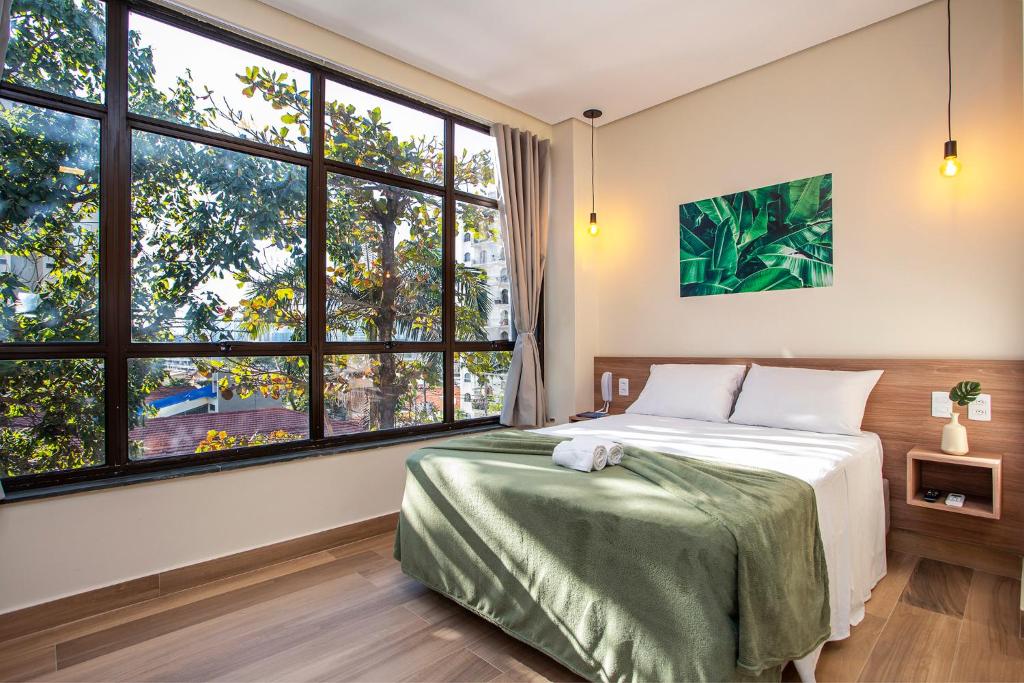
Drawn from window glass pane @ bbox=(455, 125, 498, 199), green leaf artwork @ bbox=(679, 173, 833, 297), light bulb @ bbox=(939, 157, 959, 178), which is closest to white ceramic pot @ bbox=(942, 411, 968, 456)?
green leaf artwork @ bbox=(679, 173, 833, 297)

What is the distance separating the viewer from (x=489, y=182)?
4121mm

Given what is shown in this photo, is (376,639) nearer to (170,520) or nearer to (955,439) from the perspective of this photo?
(170,520)

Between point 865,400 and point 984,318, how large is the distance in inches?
26.2

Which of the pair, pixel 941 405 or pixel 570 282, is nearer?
pixel 941 405

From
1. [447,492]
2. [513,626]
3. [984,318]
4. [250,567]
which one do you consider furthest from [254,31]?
[984,318]

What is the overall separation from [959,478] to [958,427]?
330 mm

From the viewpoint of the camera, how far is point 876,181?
3.05 metres

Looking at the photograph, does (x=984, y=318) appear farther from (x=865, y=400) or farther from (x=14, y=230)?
(x=14, y=230)

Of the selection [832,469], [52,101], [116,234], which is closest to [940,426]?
[832,469]

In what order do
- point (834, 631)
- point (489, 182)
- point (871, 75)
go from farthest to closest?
1. point (489, 182)
2. point (871, 75)
3. point (834, 631)

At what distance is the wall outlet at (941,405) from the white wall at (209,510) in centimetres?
288

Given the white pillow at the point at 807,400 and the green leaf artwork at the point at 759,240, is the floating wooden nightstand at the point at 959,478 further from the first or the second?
the green leaf artwork at the point at 759,240

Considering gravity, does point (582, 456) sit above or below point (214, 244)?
below

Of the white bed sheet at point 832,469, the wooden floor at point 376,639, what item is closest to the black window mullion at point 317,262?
the wooden floor at point 376,639
